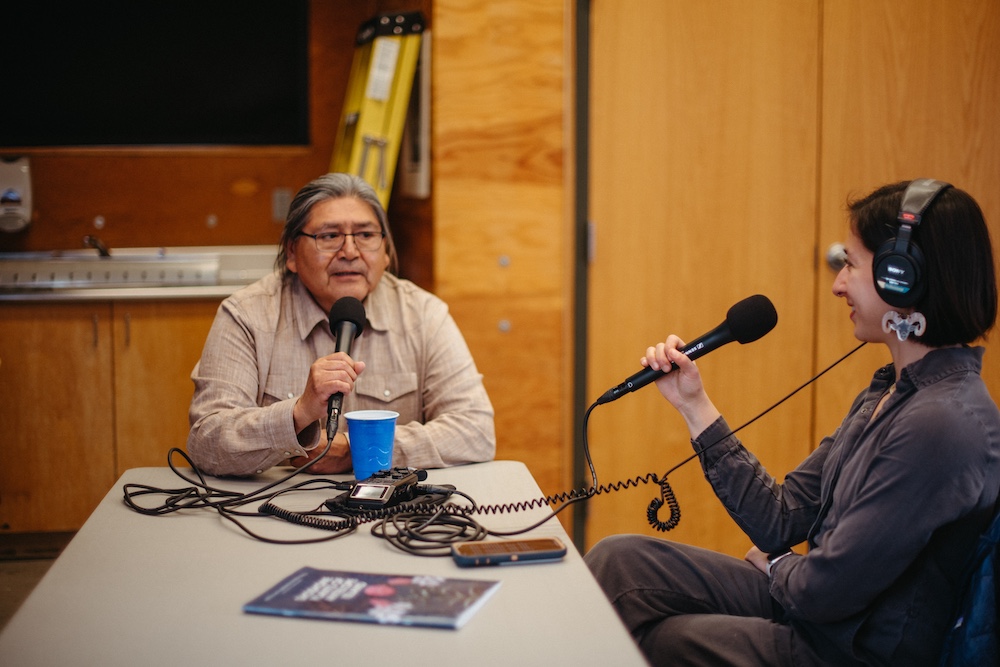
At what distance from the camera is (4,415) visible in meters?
3.22

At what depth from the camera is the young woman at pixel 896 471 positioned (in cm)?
130

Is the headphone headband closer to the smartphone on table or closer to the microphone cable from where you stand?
the microphone cable

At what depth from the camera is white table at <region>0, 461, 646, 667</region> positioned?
101 centimetres

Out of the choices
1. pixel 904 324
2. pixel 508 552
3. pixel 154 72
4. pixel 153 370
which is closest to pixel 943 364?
pixel 904 324

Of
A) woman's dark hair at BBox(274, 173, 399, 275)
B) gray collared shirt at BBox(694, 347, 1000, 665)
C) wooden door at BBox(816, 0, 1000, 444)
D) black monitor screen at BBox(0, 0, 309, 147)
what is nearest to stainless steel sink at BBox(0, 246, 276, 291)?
black monitor screen at BBox(0, 0, 309, 147)

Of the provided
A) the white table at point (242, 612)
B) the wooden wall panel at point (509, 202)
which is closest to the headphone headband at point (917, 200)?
the white table at point (242, 612)

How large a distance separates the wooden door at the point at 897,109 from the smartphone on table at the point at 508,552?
203 cm

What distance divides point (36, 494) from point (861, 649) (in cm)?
275

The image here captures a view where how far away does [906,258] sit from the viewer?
4.46 feet

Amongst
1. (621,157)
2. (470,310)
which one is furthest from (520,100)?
(470,310)

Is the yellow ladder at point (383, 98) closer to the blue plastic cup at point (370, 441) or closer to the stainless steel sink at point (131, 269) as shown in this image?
the stainless steel sink at point (131, 269)

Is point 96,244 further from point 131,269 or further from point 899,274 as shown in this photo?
point 899,274

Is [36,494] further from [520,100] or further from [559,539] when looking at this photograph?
[559,539]

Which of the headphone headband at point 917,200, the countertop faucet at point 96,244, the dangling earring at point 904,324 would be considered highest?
the headphone headband at point 917,200
